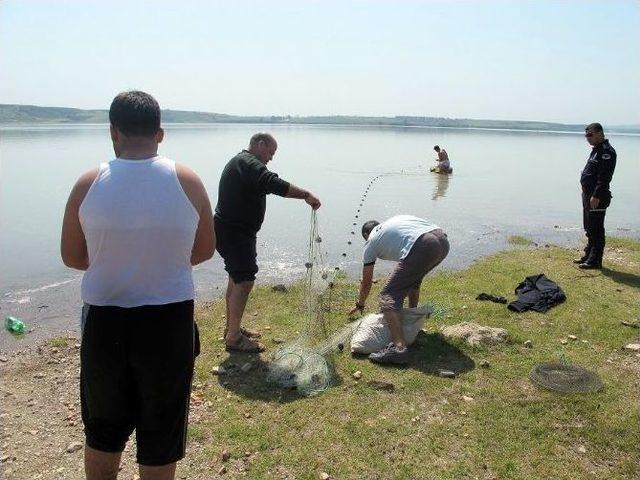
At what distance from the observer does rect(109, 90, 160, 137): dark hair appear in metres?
2.70

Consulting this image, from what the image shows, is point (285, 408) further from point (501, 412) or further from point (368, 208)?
point (368, 208)

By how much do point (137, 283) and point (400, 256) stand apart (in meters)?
3.87

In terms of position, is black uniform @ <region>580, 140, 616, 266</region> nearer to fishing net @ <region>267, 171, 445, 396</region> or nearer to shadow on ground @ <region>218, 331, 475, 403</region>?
fishing net @ <region>267, 171, 445, 396</region>

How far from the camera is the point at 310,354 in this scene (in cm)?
581

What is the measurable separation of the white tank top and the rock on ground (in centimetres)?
441

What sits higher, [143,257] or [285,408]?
[143,257]

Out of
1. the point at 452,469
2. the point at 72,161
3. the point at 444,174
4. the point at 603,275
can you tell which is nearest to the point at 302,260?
the point at 603,275

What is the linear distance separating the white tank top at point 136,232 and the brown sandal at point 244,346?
11.8 feet

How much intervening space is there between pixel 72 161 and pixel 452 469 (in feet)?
102

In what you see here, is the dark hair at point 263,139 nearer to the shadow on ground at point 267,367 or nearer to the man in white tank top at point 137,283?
the shadow on ground at point 267,367

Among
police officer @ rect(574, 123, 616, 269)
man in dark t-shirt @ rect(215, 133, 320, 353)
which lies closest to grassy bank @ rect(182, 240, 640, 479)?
man in dark t-shirt @ rect(215, 133, 320, 353)

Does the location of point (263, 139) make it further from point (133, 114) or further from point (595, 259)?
point (595, 259)

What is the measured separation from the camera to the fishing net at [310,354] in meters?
5.41

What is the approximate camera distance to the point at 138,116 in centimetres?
271
